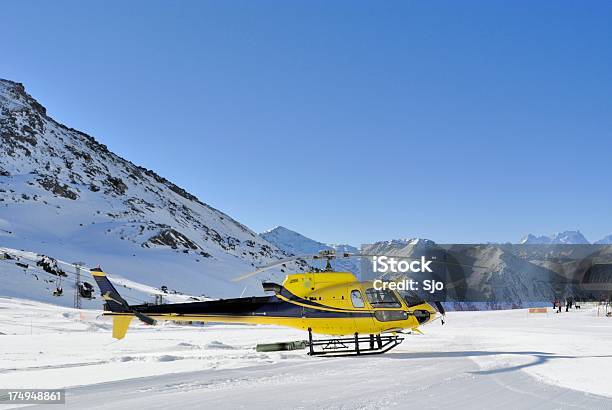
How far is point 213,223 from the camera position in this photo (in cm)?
18650

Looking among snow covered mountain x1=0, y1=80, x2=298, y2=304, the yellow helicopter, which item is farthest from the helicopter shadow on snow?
snow covered mountain x1=0, y1=80, x2=298, y2=304

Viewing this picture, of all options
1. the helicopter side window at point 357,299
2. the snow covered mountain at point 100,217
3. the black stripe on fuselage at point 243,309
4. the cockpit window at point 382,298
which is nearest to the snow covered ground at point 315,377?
the black stripe on fuselage at point 243,309

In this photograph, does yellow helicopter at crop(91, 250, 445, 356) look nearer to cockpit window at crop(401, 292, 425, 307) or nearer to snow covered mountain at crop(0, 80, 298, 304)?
cockpit window at crop(401, 292, 425, 307)

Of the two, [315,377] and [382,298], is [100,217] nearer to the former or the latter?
[382,298]

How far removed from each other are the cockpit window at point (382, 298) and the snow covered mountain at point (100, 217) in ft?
160

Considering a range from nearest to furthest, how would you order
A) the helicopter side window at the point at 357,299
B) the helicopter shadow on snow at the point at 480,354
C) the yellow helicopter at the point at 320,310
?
the helicopter shadow on snow at the point at 480,354 < the yellow helicopter at the point at 320,310 < the helicopter side window at the point at 357,299

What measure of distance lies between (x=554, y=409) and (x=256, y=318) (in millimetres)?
10810

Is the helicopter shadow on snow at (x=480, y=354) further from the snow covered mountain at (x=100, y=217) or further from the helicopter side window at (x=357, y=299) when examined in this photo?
the snow covered mountain at (x=100, y=217)

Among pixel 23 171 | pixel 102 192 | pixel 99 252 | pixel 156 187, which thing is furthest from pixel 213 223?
pixel 99 252

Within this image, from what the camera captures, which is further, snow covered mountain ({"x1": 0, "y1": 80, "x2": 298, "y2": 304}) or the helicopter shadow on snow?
snow covered mountain ({"x1": 0, "y1": 80, "x2": 298, "y2": 304})

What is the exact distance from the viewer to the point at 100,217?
405ft

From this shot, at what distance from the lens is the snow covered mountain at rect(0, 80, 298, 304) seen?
3903 inches

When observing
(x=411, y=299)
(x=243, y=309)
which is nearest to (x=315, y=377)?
(x=411, y=299)

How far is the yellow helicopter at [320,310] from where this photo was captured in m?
16.6
